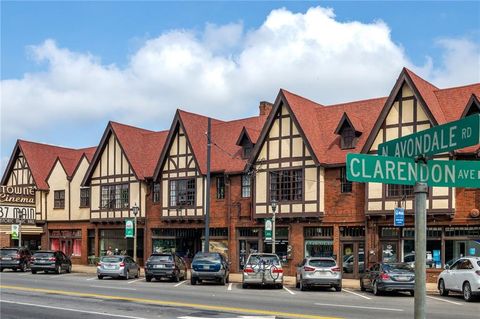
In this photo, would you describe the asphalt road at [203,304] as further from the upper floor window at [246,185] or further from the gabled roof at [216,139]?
the gabled roof at [216,139]

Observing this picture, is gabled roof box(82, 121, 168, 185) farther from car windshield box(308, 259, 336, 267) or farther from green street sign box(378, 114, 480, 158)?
green street sign box(378, 114, 480, 158)

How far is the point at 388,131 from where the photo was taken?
30953mm

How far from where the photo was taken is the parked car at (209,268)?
28484 millimetres

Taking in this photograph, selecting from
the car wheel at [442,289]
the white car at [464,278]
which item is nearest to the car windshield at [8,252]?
the car wheel at [442,289]

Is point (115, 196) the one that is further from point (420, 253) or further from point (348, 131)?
point (420, 253)

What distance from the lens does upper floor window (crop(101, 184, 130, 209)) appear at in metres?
43.5

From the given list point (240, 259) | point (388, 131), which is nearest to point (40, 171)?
point (240, 259)

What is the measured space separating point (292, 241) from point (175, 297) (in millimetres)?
14431

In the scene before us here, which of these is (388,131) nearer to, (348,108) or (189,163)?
(348,108)

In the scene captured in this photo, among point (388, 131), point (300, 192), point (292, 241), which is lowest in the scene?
point (292, 241)

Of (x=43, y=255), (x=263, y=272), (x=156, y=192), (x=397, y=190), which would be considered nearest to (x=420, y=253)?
(x=263, y=272)

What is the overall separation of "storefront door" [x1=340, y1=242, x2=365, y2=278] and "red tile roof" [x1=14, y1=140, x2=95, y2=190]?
23.6 meters

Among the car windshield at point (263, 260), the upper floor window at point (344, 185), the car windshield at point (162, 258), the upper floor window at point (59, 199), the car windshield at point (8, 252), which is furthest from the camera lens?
the upper floor window at point (59, 199)

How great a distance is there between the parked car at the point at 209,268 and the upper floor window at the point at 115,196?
620 inches
